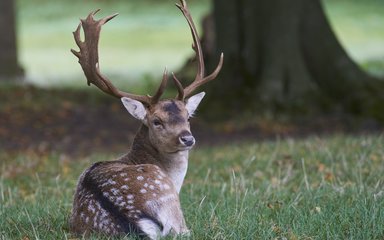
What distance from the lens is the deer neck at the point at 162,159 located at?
650cm

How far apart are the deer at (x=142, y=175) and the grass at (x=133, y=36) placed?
1462 centimetres

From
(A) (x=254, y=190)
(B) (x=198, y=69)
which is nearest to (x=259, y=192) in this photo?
(A) (x=254, y=190)

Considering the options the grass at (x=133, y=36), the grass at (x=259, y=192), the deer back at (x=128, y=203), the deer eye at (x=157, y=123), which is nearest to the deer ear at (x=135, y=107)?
the deer eye at (x=157, y=123)

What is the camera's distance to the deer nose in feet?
20.5

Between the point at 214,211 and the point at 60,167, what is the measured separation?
12.6 ft

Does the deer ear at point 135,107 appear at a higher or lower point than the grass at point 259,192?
higher

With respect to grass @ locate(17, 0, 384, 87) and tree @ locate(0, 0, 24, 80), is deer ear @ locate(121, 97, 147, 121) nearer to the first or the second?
tree @ locate(0, 0, 24, 80)

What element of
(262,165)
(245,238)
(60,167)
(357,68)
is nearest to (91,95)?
(357,68)

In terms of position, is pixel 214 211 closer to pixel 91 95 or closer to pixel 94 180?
pixel 94 180

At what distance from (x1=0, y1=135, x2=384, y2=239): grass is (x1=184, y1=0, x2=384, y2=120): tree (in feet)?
11.4

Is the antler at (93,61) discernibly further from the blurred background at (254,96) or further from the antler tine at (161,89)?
the blurred background at (254,96)

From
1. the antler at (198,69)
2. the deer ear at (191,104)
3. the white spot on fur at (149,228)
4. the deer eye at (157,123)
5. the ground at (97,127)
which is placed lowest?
the ground at (97,127)

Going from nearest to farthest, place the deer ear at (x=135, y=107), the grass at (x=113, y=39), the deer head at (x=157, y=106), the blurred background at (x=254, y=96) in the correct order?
the deer head at (x=157, y=106) → the deer ear at (x=135, y=107) → the blurred background at (x=254, y=96) → the grass at (x=113, y=39)

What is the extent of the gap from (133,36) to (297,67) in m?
19.2
